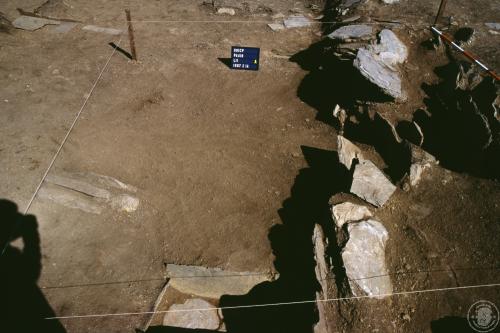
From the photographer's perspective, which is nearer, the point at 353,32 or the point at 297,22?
the point at 353,32

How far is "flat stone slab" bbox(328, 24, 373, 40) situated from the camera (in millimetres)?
8961

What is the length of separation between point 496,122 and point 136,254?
689 centimetres

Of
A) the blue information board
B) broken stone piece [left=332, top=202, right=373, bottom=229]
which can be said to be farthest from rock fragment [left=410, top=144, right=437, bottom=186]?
the blue information board

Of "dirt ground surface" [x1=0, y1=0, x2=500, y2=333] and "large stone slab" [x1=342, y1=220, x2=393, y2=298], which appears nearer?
"large stone slab" [x1=342, y1=220, x2=393, y2=298]

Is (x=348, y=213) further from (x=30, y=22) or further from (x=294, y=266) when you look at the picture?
(x=30, y=22)

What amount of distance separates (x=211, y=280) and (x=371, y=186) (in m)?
A: 3.13

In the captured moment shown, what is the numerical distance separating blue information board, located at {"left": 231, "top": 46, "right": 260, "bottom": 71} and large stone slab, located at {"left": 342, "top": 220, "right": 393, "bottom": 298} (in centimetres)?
585

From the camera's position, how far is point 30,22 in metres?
10.7

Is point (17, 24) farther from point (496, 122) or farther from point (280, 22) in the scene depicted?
point (496, 122)

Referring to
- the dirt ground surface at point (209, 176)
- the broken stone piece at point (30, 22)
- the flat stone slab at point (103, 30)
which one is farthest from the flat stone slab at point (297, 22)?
the broken stone piece at point (30, 22)

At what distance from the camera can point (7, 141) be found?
6.91 m

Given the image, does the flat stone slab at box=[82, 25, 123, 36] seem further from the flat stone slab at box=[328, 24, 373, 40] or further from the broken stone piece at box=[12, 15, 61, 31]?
the flat stone slab at box=[328, 24, 373, 40]

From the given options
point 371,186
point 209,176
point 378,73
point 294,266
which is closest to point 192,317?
point 294,266

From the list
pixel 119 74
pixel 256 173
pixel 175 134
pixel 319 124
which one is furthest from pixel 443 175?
pixel 119 74
